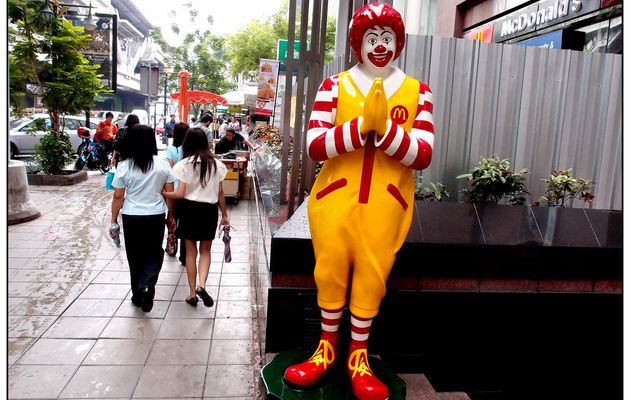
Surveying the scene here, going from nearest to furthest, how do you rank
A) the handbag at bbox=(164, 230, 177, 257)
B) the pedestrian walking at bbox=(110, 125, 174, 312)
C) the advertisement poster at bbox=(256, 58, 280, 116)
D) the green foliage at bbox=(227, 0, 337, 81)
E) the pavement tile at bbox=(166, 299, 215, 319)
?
the pedestrian walking at bbox=(110, 125, 174, 312)
the pavement tile at bbox=(166, 299, 215, 319)
the handbag at bbox=(164, 230, 177, 257)
the advertisement poster at bbox=(256, 58, 280, 116)
the green foliage at bbox=(227, 0, 337, 81)

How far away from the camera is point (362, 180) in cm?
265

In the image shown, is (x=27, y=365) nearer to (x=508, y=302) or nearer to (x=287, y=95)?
(x=287, y=95)

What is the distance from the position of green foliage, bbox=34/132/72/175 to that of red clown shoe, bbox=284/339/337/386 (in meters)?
10.3

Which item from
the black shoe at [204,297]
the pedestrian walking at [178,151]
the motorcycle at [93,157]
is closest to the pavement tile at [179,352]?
the black shoe at [204,297]

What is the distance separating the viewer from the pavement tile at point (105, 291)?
4.76 meters

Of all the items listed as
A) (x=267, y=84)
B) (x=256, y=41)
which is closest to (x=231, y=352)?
(x=267, y=84)

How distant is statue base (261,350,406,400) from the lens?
2.71 meters

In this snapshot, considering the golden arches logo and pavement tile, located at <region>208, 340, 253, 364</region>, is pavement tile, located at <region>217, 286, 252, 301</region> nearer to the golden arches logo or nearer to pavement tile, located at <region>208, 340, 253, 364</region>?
pavement tile, located at <region>208, 340, 253, 364</region>

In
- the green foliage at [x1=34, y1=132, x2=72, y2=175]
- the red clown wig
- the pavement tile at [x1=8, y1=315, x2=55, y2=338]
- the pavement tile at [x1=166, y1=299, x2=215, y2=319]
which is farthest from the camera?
the green foliage at [x1=34, y1=132, x2=72, y2=175]

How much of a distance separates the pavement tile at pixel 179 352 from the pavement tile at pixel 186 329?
0.09m

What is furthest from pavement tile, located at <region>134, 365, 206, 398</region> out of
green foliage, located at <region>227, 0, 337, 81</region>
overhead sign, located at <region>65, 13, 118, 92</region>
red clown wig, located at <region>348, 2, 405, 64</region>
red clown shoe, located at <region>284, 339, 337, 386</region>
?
green foliage, located at <region>227, 0, 337, 81</region>

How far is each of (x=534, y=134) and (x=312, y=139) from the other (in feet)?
10.5

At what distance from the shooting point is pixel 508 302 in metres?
3.59

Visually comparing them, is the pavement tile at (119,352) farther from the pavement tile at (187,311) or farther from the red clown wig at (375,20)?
the red clown wig at (375,20)
